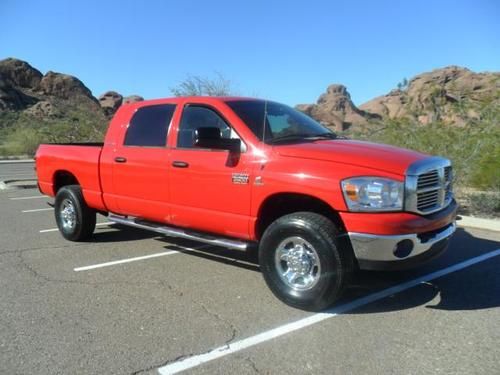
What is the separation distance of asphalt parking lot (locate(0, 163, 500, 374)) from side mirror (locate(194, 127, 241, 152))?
4.95 ft

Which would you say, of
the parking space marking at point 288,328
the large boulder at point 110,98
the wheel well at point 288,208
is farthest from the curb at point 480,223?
the large boulder at point 110,98

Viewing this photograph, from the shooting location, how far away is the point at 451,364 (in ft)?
10.9

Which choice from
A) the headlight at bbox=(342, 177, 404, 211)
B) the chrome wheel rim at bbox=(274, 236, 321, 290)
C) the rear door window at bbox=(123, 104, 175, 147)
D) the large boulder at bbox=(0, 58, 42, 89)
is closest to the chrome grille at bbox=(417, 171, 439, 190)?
the headlight at bbox=(342, 177, 404, 211)

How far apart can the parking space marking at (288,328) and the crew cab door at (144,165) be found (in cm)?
227

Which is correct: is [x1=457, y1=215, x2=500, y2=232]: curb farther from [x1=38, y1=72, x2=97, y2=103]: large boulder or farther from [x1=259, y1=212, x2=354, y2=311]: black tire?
[x1=38, y1=72, x2=97, y2=103]: large boulder

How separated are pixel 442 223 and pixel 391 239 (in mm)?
830

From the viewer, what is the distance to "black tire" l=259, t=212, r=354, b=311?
410cm

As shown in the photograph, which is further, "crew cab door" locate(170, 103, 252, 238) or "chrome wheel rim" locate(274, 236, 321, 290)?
"crew cab door" locate(170, 103, 252, 238)

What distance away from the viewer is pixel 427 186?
4.30 metres

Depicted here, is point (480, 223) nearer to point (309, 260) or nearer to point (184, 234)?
point (309, 260)

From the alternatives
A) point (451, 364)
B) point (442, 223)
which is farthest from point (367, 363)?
point (442, 223)

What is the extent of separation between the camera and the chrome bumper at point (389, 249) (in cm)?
391

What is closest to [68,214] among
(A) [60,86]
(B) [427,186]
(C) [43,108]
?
(B) [427,186]

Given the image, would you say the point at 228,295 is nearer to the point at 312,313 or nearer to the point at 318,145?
the point at 312,313
